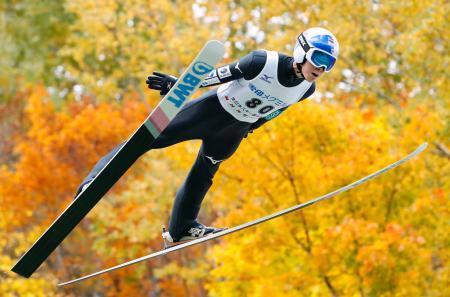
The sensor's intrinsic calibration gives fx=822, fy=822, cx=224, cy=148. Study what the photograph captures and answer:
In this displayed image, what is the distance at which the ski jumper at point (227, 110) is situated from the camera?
593 cm

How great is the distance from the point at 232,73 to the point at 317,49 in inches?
25.0

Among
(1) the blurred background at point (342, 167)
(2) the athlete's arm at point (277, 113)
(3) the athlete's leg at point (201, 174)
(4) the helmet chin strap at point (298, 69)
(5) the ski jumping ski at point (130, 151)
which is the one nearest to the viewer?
(5) the ski jumping ski at point (130, 151)

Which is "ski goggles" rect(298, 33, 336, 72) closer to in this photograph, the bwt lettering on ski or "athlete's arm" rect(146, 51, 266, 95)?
"athlete's arm" rect(146, 51, 266, 95)

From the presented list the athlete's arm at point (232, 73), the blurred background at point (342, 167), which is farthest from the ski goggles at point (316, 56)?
the blurred background at point (342, 167)

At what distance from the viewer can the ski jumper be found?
5.93 metres

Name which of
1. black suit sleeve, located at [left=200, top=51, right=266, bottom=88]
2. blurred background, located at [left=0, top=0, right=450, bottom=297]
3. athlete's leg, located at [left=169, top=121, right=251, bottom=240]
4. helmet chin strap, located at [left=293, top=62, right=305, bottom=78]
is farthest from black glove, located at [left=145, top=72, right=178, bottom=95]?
blurred background, located at [left=0, top=0, right=450, bottom=297]

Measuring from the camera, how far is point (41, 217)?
24.2m

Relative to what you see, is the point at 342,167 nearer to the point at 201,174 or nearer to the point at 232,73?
the point at 201,174

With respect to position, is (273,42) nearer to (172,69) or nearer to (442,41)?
(442,41)

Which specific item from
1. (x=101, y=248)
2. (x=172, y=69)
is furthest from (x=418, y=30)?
(x=101, y=248)

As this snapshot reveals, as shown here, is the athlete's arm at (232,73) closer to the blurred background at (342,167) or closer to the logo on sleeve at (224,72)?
the logo on sleeve at (224,72)

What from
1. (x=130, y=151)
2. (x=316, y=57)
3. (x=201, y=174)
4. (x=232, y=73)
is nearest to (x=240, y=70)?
(x=232, y=73)

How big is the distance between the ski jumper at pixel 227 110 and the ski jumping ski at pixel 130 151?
148 millimetres

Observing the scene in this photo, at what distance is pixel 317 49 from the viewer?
18.9 feet
